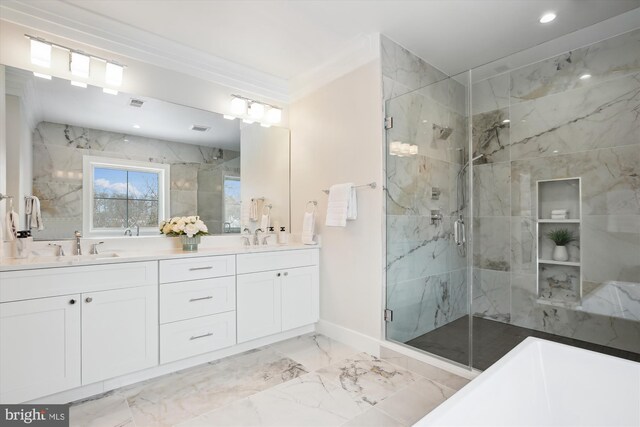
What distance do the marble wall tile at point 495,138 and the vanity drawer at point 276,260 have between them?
1713 millimetres

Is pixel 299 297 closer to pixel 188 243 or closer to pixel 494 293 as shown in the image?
pixel 188 243

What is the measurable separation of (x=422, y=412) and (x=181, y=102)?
2.87 metres

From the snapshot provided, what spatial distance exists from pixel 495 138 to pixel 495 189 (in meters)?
0.47

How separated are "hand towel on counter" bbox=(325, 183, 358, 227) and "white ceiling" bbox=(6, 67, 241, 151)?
1.08 meters

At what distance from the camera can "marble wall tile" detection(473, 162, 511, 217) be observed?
9.52ft

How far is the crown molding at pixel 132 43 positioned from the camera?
2.16 meters

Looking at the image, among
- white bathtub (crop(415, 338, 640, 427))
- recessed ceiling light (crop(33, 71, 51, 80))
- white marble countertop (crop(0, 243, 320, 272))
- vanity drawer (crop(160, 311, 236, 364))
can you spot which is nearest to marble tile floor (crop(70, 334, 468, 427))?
vanity drawer (crop(160, 311, 236, 364))

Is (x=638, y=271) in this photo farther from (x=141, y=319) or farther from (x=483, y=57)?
(x=141, y=319)

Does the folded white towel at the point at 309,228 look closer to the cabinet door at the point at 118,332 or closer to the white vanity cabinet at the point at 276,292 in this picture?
the white vanity cabinet at the point at 276,292

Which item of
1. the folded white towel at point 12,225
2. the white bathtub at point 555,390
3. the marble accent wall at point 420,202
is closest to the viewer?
the white bathtub at point 555,390

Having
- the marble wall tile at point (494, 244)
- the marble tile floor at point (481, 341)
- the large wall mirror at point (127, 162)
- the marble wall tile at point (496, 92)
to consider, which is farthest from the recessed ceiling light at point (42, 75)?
the marble wall tile at point (494, 244)

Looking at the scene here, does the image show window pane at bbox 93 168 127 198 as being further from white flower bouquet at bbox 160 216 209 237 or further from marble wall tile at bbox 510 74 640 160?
marble wall tile at bbox 510 74 640 160

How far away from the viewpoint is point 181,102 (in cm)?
279

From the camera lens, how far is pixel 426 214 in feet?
9.02
